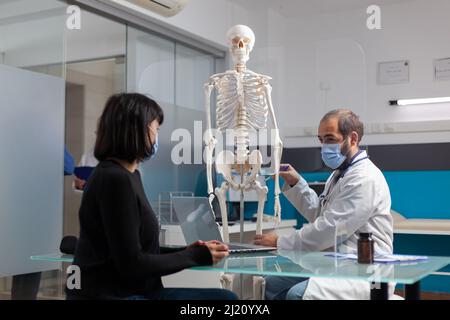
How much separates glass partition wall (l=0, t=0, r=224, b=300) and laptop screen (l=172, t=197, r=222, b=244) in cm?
151

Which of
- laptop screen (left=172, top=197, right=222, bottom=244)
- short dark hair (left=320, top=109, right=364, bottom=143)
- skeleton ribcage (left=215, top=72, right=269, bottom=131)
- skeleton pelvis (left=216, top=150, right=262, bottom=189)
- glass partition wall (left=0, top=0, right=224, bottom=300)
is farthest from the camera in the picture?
glass partition wall (left=0, top=0, right=224, bottom=300)

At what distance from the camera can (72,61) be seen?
16.3ft

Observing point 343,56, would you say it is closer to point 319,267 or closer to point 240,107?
point 240,107

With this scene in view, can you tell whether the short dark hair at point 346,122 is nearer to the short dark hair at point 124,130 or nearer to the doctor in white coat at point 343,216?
the doctor in white coat at point 343,216

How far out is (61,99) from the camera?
3.79 m

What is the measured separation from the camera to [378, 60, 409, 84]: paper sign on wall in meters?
5.41

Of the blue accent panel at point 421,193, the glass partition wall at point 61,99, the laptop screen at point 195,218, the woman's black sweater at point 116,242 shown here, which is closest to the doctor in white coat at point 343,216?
the laptop screen at point 195,218

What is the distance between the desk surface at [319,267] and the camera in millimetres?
1690

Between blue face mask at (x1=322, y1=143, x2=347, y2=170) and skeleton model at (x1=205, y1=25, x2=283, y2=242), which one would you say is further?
skeleton model at (x1=205, y1=25, x2=283, y2=242)

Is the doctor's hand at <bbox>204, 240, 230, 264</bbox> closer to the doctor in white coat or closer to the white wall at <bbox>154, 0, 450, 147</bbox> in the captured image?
the doctor in white coat

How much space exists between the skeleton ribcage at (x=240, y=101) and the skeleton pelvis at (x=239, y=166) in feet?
0.67

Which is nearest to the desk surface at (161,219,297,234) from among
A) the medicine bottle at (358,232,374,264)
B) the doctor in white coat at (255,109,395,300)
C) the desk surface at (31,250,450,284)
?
the doctor in white coat at (255,109,395,300)

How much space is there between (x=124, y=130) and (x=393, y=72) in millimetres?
4145

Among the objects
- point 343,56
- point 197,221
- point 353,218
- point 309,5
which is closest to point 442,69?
point 343,56
